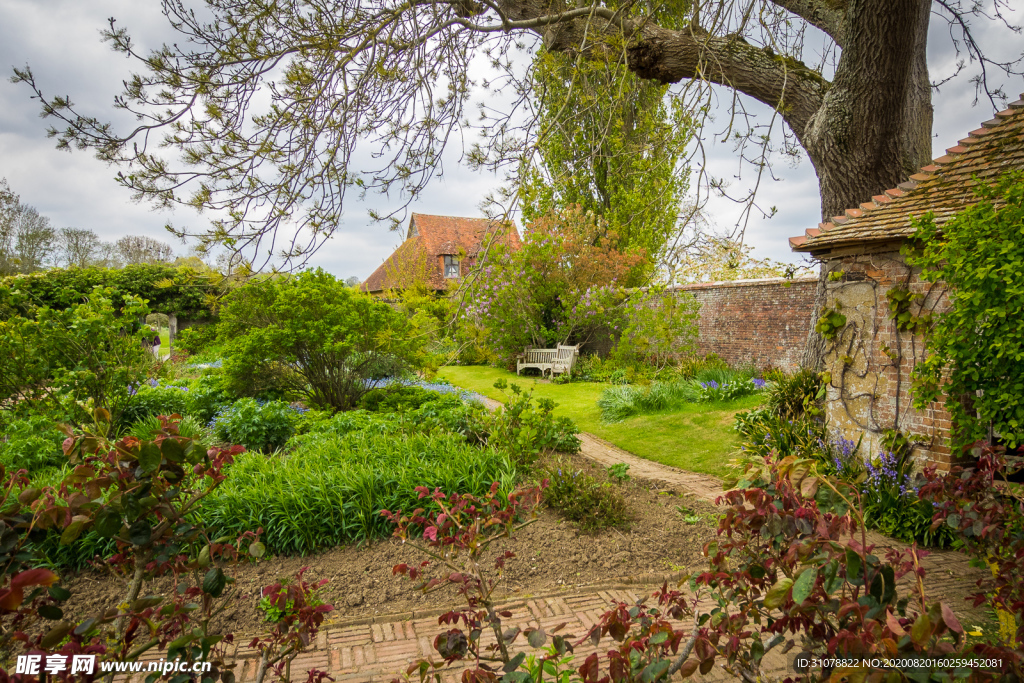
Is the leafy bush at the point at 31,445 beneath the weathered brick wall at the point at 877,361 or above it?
beneath

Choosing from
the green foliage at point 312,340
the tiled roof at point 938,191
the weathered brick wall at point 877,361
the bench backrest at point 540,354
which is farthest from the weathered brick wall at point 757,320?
the green foliage at point 312,340

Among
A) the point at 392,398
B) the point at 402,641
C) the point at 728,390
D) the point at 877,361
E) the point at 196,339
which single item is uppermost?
the point at 877,361

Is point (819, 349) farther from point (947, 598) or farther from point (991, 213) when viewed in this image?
point (947, 598)

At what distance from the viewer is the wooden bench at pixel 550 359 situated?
14.8 metres

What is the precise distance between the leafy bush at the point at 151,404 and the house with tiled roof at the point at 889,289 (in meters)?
8.33

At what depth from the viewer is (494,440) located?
5.89m

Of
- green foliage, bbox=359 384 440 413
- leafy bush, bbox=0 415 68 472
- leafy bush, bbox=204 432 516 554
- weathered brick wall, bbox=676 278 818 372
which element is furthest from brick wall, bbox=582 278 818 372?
leafy bush, bbox=0 415 68 472

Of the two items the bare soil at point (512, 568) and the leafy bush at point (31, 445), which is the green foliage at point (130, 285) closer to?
the leafy bush at point (31, 445)

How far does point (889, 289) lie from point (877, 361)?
73cm

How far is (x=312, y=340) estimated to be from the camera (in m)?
7.64

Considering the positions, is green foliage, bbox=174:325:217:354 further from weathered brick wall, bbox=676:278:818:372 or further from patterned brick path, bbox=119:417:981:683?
weathered brick wall, bbox=676:278:818:372

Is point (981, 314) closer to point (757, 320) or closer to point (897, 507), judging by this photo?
point (897, 507)

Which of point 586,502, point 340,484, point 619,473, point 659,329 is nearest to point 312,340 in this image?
point 340,484

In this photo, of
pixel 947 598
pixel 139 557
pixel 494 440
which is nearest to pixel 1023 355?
pixel 947 598
